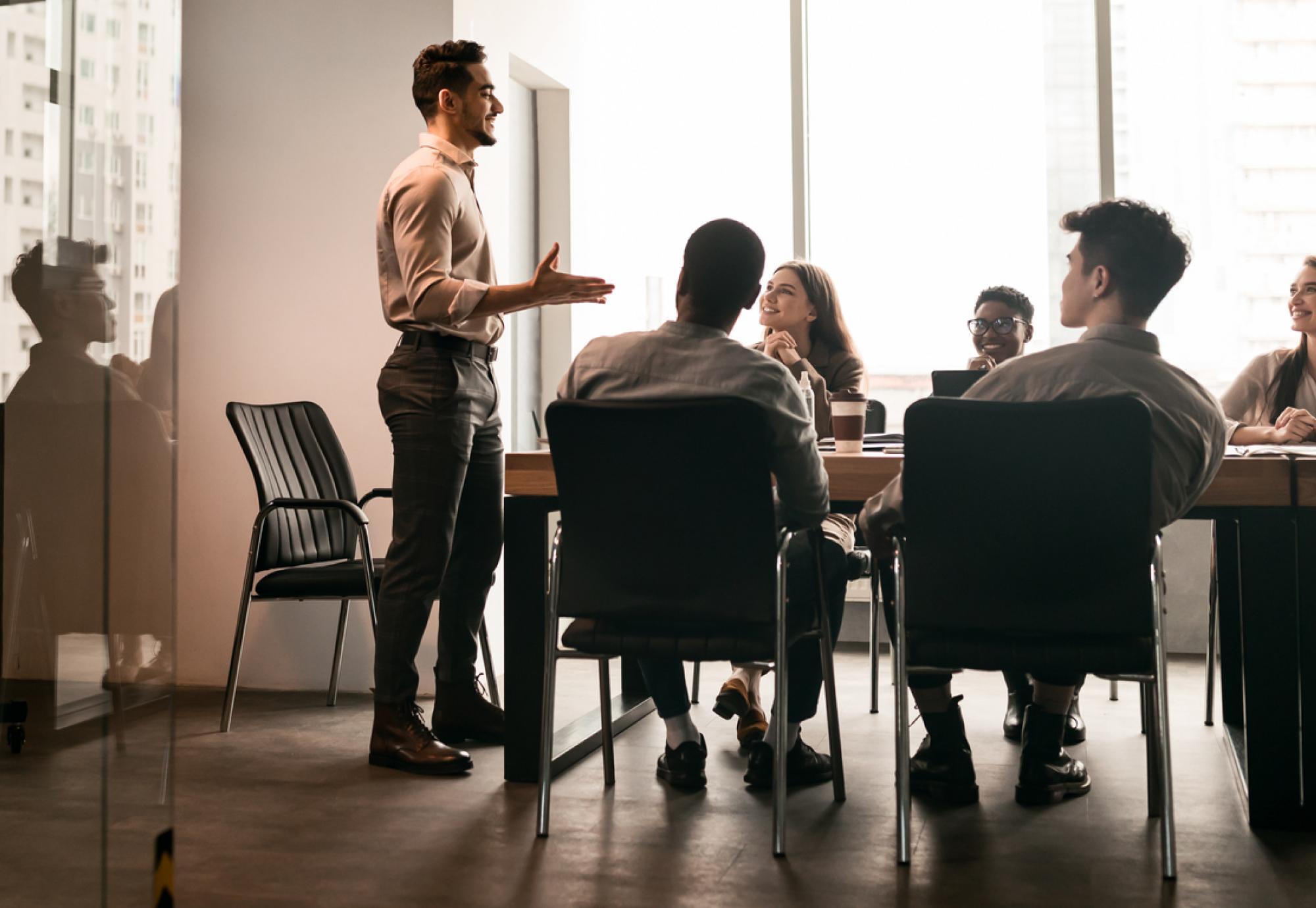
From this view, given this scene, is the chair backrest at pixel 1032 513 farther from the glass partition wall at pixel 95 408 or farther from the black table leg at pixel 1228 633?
the glass partition wall at pixel 95 408

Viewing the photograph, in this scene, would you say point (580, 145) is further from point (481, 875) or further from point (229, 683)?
point (481, 875)

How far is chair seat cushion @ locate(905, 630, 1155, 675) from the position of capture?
2061 mm

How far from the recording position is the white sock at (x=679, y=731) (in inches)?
108

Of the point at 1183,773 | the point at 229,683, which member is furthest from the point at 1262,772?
the point at 229,683

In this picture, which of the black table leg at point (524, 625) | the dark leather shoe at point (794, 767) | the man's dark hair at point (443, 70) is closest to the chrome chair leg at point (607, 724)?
the black table leg at point (524, 625)

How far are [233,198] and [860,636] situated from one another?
2844 millimetres

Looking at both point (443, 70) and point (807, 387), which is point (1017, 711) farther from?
point (443, 70)

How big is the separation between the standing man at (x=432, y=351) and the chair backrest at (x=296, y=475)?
61 cm

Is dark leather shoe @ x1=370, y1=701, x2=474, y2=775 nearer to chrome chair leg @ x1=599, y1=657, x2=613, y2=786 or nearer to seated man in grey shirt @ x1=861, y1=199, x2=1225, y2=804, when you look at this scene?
chrome chair leg @ x1=599, y1=657, x2=613, y2=786

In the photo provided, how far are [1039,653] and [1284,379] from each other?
1.92 metres

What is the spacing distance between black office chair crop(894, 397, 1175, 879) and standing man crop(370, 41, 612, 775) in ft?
3.27

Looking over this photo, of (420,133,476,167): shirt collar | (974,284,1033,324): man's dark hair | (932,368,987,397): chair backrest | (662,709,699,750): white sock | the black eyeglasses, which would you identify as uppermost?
(420,133,476,167): shirt collar

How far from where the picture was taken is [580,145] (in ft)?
16.7

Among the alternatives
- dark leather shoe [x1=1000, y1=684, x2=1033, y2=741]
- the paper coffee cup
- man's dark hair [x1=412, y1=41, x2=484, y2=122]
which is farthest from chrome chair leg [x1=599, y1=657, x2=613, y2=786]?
man's dark hair [x1=412, y1=41, x2=484, y2=122]
